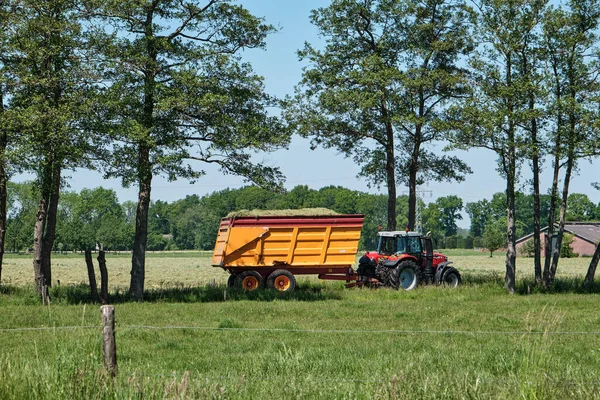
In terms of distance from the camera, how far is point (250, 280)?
2719cm

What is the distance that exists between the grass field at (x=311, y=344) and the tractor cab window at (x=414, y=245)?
2.74 m

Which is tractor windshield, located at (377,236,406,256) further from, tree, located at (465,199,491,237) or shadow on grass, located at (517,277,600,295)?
tree, located at (465,199,491,237)

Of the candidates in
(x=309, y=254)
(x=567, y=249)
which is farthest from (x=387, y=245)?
(x=567, y=249)

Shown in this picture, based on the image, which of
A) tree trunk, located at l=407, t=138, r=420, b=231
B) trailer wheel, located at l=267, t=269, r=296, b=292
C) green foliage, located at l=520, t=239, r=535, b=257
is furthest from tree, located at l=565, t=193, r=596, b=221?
trailer wheel, located at l=267, t=269, r=296, b=292

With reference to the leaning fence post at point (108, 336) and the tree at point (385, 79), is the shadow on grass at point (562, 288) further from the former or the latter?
the leaning fence post at point (108, 336)

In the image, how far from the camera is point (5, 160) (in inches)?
811

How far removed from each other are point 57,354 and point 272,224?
19631mm

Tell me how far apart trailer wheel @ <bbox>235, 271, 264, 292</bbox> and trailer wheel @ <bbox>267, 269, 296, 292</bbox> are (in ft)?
1.31

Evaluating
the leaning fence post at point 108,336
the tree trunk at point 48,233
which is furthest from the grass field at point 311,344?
the tree trunk at point 48,233

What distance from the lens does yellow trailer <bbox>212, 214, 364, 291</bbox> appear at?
27.1 metres

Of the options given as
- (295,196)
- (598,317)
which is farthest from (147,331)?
(295,196)

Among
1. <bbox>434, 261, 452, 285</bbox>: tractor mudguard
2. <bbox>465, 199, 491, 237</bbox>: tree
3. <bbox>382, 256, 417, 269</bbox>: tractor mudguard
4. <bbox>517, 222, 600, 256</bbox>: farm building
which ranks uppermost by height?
<bbox>465, 199, 491, 237</bbox>: tree

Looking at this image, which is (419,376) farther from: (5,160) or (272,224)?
(272,224)

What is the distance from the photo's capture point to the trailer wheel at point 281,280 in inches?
1056
